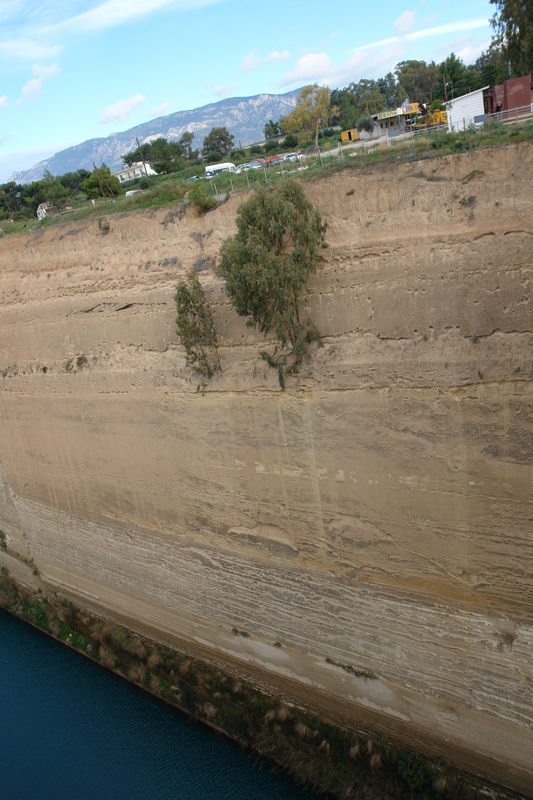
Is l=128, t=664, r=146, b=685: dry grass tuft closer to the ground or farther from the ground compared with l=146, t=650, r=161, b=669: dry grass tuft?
closer to the ground

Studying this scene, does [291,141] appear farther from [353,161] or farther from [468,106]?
[353,161]

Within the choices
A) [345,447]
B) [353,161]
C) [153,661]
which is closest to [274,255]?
[353,161]

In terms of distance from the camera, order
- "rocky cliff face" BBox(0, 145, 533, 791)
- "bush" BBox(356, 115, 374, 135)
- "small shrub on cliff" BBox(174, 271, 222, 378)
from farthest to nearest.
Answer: "bush" BBox(356, 115, 374, 135)
"small shrub on cliff" BBox(174, 271, 222, 378)
"rocky cliff face" BBox(0, 145, 533, 791)

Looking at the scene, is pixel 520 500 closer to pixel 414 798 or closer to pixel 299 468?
pixel 299 468

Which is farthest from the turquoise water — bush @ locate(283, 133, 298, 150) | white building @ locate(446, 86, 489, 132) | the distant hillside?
the distant hillside

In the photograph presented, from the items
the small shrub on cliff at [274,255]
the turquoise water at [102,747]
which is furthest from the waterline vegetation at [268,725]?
→ the small shrub on cliff at [274,255]

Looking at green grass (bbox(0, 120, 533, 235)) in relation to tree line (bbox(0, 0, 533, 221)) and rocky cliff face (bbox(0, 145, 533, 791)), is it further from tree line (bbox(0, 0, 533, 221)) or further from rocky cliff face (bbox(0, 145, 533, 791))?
tree line (bbox(0, 0, 533, 221))
